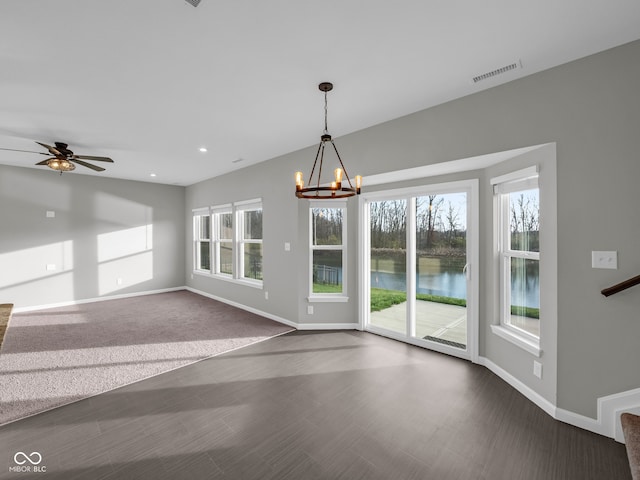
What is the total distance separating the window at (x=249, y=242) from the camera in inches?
228

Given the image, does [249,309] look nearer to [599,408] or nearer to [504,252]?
[504,252]

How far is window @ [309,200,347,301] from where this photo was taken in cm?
452

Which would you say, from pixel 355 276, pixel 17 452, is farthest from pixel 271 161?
pixel 17 452

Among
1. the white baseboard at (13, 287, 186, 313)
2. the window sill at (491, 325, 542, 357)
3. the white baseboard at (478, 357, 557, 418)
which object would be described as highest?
the window sill at (491, 325, 542, 357)

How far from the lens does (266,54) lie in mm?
2170

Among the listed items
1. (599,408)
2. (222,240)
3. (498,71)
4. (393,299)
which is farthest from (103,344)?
(498,71)

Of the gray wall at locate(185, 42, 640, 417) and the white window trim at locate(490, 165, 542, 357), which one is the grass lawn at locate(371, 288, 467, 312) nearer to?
the white window trim at locate(490, 165, 542, 357)

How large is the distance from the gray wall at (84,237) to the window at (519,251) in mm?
7410

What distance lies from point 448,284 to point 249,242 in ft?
12.4

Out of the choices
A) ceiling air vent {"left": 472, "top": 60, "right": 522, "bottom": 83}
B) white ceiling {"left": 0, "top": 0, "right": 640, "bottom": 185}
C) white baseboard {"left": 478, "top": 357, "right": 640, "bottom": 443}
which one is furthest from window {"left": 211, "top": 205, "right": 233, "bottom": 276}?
white baseboard {"left": 478, "top": 357, "right": 640, "bottom": 443}

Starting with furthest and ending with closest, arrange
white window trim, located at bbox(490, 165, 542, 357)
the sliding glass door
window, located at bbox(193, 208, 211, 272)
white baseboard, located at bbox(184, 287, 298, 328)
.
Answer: window, located at bbox(193, 208, 211, 272) → white baseboard, located at bbox(184, 287, 298, 328) → the sliding glass door → white window trim, located at bbox(490, 165, 542, 357)

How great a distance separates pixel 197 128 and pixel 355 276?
299 cm

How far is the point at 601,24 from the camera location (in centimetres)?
186

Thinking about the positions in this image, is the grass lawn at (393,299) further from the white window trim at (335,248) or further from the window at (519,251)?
the window at (519,251)
